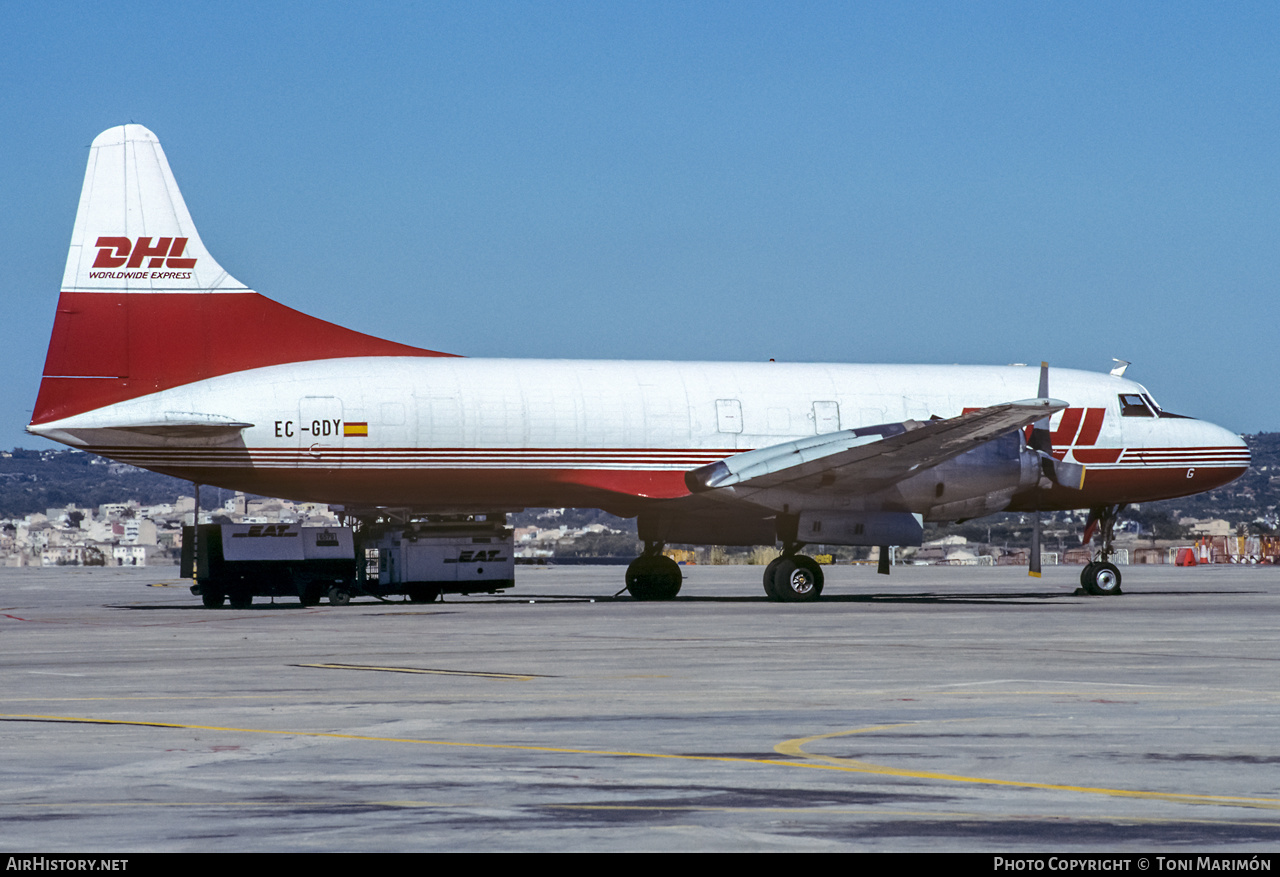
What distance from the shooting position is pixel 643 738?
1068 centimetres

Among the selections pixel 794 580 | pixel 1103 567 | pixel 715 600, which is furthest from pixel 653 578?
pixel 1103 567

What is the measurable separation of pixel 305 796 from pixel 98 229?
24258 mm

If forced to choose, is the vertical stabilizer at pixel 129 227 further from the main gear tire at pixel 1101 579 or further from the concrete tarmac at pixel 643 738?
the main gear tire at pixel 1101 579

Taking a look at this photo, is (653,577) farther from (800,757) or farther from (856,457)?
(800,757)

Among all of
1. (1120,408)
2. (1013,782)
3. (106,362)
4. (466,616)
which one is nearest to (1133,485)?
(1120,408)

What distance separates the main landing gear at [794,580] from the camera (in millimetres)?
31391

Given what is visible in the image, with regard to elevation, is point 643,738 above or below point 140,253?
below

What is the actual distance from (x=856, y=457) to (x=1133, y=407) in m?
9.12

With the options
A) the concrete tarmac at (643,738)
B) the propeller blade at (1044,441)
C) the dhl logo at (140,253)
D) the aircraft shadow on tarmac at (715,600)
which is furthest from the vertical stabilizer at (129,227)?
the propeller blade at (1044,441)

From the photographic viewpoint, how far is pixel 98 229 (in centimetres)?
2992

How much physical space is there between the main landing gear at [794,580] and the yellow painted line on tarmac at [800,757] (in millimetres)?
19997

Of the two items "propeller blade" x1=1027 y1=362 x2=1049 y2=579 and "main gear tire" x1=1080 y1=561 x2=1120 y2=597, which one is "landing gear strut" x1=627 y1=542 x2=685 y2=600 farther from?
"main gear tire" x1=1080 y1=561 x2=1120 y2=597

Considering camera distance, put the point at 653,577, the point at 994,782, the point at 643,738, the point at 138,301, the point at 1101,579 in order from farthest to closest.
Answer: the point at 1101,579 → the point at 653,577 → the point at 138,301 → the point at 643,738 → the point at 994,782

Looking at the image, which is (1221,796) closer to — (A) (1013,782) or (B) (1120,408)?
(A) (1013,782)
